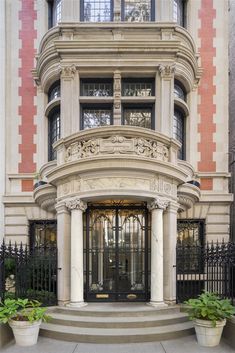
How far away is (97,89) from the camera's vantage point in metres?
12.9

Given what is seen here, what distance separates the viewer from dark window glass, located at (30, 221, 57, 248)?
13.4m

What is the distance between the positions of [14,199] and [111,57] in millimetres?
6289

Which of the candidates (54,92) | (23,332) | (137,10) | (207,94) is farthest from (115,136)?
(137,10)

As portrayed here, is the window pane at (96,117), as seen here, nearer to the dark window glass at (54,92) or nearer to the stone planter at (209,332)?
the dark window glass at (54,92)

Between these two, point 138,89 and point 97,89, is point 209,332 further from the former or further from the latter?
point 97,89

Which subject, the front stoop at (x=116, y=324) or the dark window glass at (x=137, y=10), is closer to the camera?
the front stoop at (x=116, y=324)

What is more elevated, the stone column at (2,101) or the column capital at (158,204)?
the stone column at (2,101)

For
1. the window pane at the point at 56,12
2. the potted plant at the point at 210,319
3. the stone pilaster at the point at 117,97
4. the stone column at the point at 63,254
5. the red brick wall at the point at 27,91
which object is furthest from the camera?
the red brick wall at the point at 27,91

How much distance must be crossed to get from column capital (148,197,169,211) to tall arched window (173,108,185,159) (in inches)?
138

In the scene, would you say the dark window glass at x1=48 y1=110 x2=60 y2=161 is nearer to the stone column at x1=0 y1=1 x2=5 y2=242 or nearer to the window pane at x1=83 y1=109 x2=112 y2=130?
the window pane at x1=83 y1=109 x2=112 y2=130

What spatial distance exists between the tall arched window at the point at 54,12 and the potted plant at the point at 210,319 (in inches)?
436

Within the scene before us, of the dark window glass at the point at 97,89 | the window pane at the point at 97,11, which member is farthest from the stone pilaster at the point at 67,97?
the window pane at the point at 97,11

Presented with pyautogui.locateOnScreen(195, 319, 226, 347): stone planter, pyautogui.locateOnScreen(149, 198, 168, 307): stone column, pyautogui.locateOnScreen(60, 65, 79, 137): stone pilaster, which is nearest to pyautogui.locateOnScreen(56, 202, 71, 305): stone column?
pyautogui.locateOnScreen(149, 198, 168, 307): stone column

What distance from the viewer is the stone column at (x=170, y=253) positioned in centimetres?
1020
